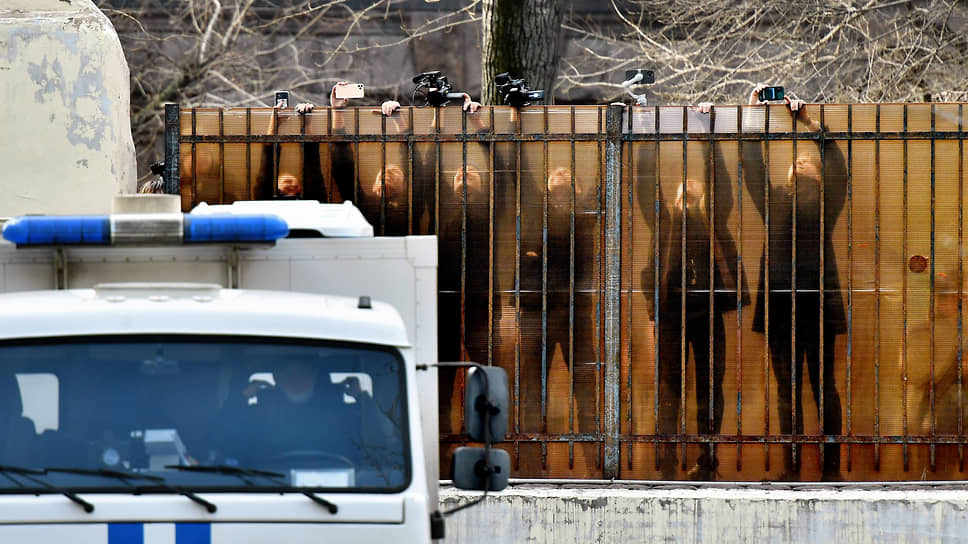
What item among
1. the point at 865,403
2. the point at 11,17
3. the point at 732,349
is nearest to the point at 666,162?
the point at 732,349

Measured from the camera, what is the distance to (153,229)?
16.1 ft

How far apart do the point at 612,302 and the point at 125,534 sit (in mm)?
4583

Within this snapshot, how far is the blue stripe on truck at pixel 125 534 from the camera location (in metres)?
3.90

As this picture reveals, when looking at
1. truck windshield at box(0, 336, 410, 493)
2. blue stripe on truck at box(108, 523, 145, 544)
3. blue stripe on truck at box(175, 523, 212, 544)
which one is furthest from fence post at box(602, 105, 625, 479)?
blue stripe on truck at box(108, 523, 145, 544)

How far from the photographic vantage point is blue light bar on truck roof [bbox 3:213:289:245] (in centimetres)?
482

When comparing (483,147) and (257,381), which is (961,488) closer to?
(483,147)

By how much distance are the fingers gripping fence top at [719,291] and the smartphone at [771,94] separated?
0.09 m

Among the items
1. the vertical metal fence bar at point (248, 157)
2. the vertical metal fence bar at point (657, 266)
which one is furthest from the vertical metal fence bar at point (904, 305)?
the vertical metal fence bar at point (248, 157)

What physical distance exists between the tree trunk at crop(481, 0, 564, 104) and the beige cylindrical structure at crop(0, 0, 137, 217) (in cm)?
399

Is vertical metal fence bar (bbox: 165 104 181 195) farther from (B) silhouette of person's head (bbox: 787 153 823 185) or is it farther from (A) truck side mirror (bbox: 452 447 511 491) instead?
(A) truck side mirror (bbox: 452 447 511 491)

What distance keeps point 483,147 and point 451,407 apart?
5.55ft

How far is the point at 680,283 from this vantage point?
8016 millimetres

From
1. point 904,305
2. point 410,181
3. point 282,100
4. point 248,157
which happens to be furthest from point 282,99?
point 904,305

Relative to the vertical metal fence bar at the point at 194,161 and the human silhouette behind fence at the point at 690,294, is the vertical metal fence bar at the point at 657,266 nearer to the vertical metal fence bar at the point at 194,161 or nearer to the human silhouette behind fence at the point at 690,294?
the human silhouette behind fence at the point at 690,294
